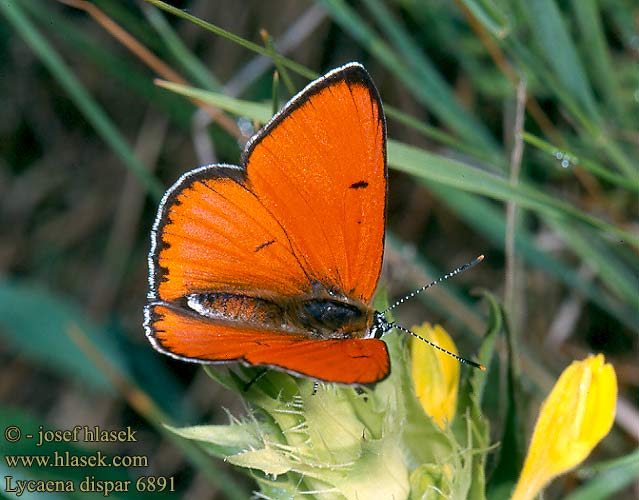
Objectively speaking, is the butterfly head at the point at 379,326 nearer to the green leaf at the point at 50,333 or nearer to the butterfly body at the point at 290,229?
the butterfly body at the point at 290,229

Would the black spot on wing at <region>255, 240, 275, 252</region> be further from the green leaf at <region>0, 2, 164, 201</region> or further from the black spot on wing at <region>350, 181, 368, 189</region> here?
the green leaf at <region>0, 2, 164, 201</region>

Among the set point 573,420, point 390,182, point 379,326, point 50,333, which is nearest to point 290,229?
point 379,326

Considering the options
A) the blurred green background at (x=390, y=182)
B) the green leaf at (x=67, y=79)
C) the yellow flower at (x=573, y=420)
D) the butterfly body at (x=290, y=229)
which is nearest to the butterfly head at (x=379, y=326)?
the butterfly body at (x=290, y=229)

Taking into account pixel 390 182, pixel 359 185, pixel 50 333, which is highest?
pixel 390 182

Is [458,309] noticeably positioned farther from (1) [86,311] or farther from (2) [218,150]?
(1) [86,311]

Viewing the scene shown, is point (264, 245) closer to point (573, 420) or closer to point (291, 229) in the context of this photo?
point (291, 229)

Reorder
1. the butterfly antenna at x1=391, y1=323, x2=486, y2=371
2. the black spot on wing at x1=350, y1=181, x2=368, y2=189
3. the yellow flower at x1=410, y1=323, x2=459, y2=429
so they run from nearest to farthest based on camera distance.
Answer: the butterfly antenna at x1=391, y1=323, x2=486, y2=371, the yellow flower at x1=410, y1=323, x2=459, y2=429, the black spot on wing at x1=350, y1=181, x2=368, y2=189

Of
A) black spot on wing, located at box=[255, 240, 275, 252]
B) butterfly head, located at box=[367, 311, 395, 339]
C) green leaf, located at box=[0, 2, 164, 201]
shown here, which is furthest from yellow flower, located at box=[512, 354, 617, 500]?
green leaf, located at box=[0, 2, 164, 201]
